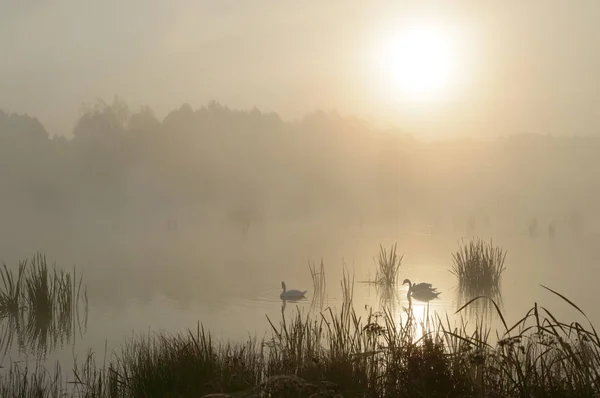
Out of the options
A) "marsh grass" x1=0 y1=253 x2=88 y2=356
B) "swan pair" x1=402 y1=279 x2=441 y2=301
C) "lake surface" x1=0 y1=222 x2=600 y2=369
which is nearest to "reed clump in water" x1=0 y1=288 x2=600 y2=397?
"lake surface" x1=0 y1=222 x2=600 y2=369

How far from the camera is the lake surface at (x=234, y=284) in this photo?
11.4 metres

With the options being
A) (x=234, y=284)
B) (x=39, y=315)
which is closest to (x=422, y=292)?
(x=234, y=284)

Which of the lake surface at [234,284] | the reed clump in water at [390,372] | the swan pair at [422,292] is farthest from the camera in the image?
the swan pair at [422,292]

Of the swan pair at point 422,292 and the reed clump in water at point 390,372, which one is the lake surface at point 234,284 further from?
the reed clump in water at point 390,372

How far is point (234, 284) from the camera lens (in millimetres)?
18266

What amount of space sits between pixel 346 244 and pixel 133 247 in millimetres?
10640

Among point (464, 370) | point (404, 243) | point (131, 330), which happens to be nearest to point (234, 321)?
point (131, 330)

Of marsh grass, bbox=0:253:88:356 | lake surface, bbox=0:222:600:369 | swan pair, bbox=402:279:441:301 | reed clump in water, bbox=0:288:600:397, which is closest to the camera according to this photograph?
reed clump in water, bbox=0:288:600:397

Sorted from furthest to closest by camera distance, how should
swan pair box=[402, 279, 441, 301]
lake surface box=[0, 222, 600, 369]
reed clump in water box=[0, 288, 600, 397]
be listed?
swan pair box=[402, 279, 441, 301] < lake surface box=[0, 222, 600, 369] < reed clump in water box=[0, 288, 600, 397]

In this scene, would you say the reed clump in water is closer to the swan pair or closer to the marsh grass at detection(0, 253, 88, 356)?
the marsh grass at detection(0, 253, 88, 356)

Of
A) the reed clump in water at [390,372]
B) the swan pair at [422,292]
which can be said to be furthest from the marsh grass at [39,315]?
the swan pair at [422,292]

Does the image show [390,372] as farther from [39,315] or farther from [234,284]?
[234,284]

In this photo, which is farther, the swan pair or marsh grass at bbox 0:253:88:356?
the swan pair

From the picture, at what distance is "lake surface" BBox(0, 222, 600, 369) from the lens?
11414mm
